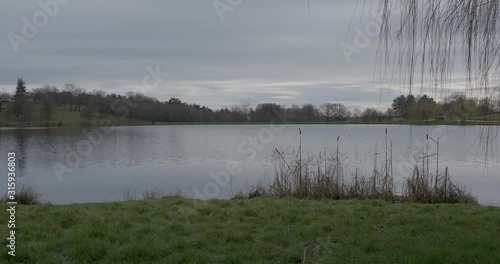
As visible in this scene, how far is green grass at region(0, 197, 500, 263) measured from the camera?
13.1 feet

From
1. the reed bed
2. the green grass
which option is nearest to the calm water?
the reed bed

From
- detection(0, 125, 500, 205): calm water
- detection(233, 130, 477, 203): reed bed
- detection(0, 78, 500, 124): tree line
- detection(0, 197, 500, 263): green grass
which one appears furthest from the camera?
detection(0, 78, 500, 124): tree line

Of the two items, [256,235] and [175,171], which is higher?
[256,235]

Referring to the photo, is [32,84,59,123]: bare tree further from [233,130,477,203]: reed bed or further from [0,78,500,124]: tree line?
[233,130,477,203]: reed bed

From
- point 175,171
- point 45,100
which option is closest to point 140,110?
point 45,100

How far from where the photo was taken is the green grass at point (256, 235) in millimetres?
4000

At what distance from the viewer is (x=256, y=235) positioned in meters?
4.85

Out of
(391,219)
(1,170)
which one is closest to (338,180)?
(391,219)

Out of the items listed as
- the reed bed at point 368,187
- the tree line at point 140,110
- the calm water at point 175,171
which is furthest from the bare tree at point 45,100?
the reed bed at point 368,187

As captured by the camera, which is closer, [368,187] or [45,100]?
[368,187]

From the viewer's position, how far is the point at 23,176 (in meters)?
15.9

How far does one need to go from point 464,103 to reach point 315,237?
213 centimetres

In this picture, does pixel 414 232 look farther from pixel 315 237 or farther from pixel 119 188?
pixel 119 188

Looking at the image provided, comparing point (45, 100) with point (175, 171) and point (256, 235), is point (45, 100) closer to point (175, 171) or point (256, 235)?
point (175, 171)
